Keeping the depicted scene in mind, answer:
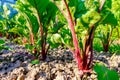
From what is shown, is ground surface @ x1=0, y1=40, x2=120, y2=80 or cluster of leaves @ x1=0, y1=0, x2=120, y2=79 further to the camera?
ground surface @ x1=0, y1=40, x2=120, y2=80

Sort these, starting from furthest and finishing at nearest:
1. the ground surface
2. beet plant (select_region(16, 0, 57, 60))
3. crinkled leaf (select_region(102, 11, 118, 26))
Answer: beet plant (select_region(16, 0, 57, 60))
the ground surface
crinkled leaf (select_region(102, 11, 118, 26))

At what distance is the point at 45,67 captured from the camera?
6.36 ft

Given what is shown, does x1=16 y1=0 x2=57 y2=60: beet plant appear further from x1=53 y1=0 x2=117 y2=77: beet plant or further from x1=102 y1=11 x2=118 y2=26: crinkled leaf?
x1=102 y1=11 x2=118 y2=26: crinkled leaf

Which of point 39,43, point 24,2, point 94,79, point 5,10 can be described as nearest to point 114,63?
point 94,79

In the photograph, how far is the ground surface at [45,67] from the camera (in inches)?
70.7

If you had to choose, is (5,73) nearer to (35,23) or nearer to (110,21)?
(35,23)

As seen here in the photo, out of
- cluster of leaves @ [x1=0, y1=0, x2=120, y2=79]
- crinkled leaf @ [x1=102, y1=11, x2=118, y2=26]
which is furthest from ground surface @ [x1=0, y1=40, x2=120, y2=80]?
crinkled leaf @ [x1=102, y1=11, x2=118, y2=26]

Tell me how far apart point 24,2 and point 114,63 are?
761 millimetres

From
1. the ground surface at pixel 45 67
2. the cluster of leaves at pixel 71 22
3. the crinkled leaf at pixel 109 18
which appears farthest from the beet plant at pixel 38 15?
the crinkled leaf at pixel 109 18

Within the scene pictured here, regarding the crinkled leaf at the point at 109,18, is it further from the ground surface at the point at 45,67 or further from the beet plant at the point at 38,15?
the beet plant at the point at 38,15

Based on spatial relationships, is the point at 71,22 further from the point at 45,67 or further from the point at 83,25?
the point at 45,67

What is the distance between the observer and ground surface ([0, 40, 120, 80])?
180 centimetres

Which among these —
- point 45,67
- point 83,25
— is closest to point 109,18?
point 83,25

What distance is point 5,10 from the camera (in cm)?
419
